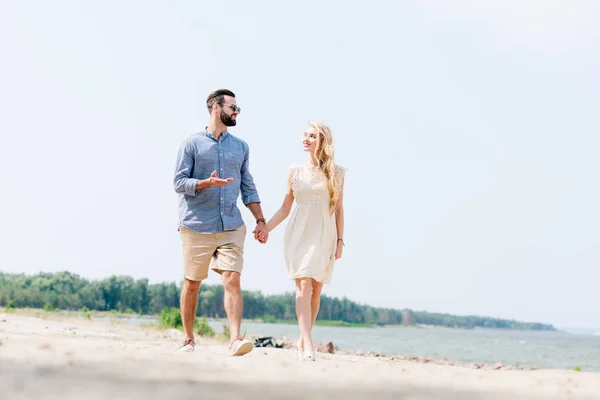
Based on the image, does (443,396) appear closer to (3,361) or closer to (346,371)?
(346,371)

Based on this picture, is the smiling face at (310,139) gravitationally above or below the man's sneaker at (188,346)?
above

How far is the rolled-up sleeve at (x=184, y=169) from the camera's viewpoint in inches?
278

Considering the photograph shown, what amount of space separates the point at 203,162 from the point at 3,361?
10.6 ft

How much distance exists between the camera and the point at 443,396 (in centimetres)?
427

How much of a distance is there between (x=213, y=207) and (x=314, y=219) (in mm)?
1054

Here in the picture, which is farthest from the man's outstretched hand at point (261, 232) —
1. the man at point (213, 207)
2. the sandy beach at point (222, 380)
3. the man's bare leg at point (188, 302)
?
the sandy beach at point (222, 380)

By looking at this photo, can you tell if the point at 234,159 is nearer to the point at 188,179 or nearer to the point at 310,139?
the point at 188,179

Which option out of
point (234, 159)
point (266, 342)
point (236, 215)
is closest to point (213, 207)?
point (236, 215)

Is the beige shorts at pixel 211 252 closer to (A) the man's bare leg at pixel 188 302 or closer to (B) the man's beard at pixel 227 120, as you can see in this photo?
(A) the man's bare leg at pixel 188 302

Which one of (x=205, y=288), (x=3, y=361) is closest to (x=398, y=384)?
(x=3, y=361)

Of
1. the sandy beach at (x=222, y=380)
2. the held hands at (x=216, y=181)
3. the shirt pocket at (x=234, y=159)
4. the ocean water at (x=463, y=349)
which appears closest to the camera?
the sandy beach at (x=222, y=380)

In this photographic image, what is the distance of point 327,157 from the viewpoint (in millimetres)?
7582

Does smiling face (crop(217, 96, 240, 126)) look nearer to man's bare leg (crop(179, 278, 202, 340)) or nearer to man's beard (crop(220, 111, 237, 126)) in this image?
man's beard (crop(220, 111, 237, 126))

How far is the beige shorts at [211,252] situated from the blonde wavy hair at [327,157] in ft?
3.15
